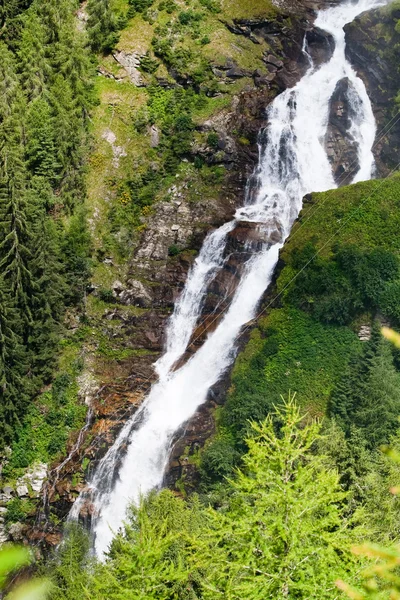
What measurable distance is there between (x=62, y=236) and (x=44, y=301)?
4.81 m

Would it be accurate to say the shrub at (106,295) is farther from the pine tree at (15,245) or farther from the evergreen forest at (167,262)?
the pine tree at (15,245)

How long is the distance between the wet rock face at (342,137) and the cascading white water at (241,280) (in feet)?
1.18

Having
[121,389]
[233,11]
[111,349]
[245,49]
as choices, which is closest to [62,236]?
[111,349]

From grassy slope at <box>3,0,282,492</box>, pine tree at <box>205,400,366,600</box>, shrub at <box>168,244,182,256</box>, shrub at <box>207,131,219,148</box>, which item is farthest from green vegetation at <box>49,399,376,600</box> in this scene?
shrub at <box>207,131,219,148</box>

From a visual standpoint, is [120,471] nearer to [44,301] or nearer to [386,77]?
[44,301]

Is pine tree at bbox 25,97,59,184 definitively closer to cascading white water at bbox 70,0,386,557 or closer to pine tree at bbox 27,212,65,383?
pine tree at bbox 27,212,65,383

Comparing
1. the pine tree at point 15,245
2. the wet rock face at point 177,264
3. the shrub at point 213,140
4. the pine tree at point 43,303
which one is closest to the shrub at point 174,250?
the wet rock face at point 177,264

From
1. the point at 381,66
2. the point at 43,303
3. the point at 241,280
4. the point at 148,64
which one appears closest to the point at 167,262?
the point at 241,280

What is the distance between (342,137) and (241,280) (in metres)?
14.4

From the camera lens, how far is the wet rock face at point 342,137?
4384 centimetres

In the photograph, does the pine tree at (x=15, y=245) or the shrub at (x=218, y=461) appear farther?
the pine tree at (x=15, y=245)

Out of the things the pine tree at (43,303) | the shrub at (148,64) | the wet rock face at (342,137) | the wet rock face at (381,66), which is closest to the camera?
the pine tree at (43,303)

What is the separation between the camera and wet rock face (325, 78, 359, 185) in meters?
43.8

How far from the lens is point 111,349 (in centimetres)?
3822
